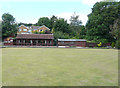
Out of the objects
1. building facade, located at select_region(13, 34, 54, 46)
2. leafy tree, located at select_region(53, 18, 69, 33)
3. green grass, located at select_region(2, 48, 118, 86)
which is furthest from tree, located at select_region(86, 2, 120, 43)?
green grass, located at select_region(2, 48, 118, 86)

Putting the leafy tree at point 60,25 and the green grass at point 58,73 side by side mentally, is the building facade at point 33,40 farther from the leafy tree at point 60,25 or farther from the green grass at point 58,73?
the green grass at point 58,73

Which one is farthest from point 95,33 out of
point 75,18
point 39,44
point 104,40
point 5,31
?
point 5,31

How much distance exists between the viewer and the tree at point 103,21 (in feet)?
118

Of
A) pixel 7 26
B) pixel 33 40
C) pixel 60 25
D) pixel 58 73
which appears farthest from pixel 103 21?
pixel 58 73

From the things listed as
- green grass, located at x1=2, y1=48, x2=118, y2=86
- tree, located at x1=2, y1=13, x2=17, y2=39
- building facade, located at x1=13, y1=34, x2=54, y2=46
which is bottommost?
green grass, located at x1=2, y1=48, x2=118, y2=86

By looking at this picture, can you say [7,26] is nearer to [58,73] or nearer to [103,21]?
[103,21]

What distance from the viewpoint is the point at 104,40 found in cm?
3512

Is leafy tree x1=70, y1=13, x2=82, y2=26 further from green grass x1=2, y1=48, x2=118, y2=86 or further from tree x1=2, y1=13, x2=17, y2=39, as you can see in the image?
green grass x1=2, y1=48, x2=118, y2=86

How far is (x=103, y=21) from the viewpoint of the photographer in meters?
37.3

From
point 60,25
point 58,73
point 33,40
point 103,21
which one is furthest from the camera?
point 60,25

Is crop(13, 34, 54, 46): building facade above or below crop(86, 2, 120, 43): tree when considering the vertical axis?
below

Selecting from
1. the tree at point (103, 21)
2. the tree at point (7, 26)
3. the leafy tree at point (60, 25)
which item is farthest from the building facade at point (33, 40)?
the leafy tree at point (60, 25)

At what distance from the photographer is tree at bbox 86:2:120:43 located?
36.1 metres

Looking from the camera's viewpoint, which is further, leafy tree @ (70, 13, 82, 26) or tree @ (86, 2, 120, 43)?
leafy tree @ (70, 13, 82, 26)
